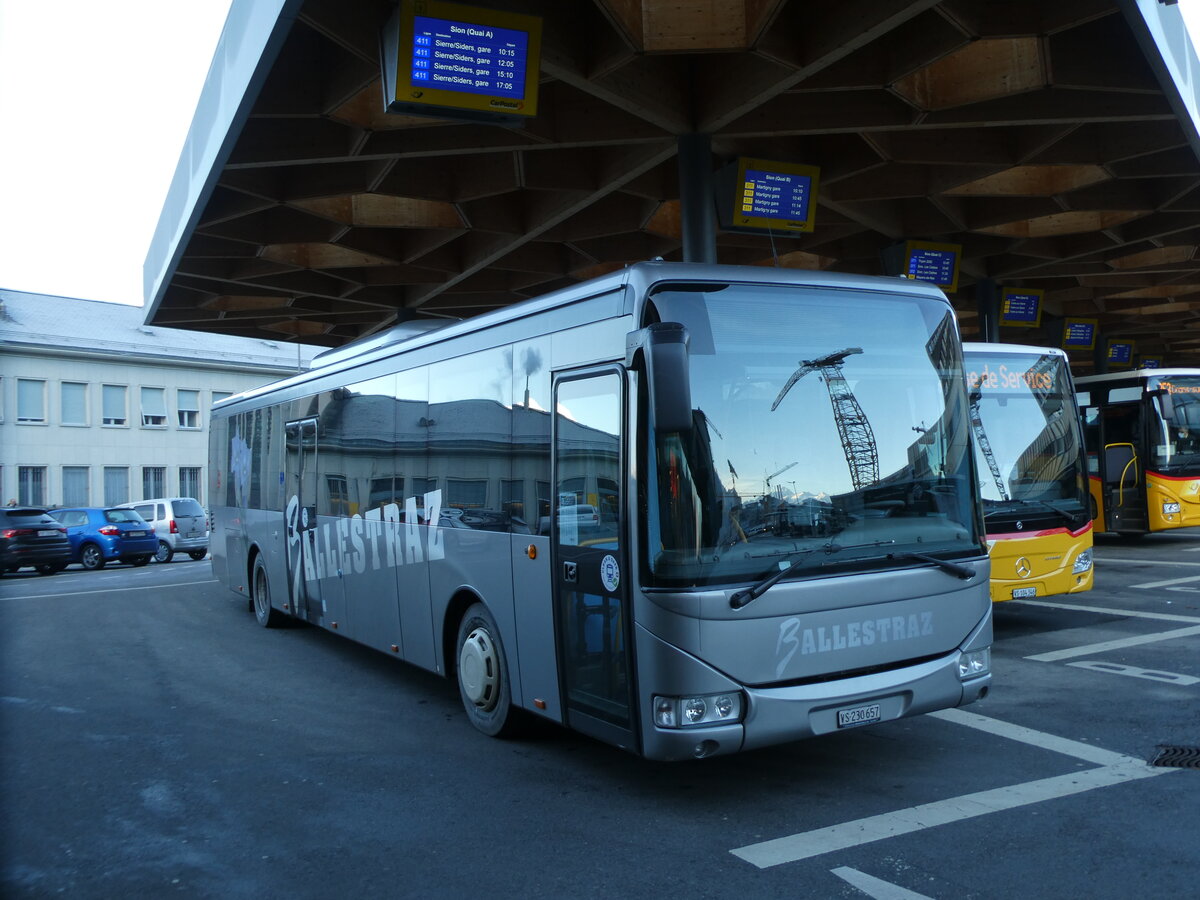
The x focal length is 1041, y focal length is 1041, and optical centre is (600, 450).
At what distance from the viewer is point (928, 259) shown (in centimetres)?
1820


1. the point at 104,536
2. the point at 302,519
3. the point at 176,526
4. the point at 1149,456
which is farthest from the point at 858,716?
the point at 176,526

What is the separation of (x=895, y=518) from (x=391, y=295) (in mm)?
18946

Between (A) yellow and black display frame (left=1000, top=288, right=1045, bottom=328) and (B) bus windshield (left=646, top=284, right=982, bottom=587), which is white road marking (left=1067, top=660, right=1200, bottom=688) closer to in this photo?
(B) bus windshield (left=646, top=284, right=982, bottom=587)

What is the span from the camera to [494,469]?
7086 millimetres

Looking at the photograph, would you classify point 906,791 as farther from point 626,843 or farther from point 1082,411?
point 1082,411

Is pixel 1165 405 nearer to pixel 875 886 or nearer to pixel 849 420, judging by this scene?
pixel 849 420

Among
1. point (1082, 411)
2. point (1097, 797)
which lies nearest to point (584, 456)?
point (1097, 797)

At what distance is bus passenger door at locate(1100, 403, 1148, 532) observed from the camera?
62.4ft

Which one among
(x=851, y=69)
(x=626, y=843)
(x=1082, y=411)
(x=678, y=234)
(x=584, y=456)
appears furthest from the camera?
(x=1082, y=411)

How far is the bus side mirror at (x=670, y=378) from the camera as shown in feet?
16.3

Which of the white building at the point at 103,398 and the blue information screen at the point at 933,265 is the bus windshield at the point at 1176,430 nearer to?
the blue information screen at the point at 933,265

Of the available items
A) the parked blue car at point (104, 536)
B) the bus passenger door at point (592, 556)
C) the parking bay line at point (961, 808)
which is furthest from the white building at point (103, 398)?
the parking bay line at point (961, 808)

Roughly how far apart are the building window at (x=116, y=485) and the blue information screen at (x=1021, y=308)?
37.1 metres

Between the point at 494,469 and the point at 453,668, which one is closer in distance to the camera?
the point at 494,469
